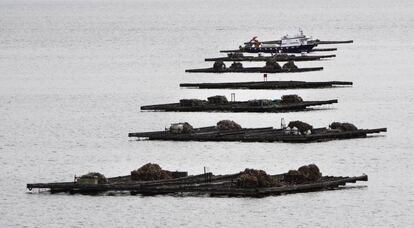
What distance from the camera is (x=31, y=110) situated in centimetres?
15500

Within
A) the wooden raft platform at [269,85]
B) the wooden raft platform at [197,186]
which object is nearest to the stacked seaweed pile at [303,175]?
the wooden raft platform at [197,186]

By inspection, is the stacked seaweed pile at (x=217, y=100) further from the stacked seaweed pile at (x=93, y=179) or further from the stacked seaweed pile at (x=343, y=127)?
the stacked seaweed pile at (x=93, y=179)

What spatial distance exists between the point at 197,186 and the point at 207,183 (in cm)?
131

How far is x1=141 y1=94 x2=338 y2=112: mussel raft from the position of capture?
458ft

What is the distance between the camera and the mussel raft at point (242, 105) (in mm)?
139750

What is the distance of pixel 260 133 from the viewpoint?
395 feet

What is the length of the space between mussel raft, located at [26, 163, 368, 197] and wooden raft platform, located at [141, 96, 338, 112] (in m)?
42.4

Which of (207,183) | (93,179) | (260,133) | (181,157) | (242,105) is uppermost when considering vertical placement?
(242,105)

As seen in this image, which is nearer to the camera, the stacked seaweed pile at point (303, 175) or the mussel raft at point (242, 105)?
the stacked seaweed pile at point (303, 175)

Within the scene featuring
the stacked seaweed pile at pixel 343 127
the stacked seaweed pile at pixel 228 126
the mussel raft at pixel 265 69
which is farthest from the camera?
the mussel raft at pixel 265 69

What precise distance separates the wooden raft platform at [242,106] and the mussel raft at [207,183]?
42.4 m

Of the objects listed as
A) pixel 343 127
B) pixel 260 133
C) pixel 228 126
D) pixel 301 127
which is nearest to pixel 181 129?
pixel 228 126

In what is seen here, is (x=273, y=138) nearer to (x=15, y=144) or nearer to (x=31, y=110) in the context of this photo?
(x=15, y=144)

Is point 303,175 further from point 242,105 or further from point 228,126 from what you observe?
point 242,105
